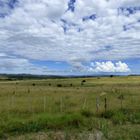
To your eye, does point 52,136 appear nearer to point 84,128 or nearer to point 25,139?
point 25,139

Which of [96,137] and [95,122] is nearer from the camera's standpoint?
[96,137]

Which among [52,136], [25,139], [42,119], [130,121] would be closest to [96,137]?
[52,136]

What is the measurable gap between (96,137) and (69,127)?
2504mm

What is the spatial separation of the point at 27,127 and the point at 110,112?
5962 mm

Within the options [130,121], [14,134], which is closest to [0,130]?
[14,134]

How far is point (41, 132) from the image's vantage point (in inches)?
505

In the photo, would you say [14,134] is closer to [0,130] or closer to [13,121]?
[0,130]

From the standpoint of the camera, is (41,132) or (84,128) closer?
(41,132)

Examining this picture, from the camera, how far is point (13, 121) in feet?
47.0

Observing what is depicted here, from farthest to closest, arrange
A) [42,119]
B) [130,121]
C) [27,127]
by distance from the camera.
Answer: [130,121], [42,119], [27,127]

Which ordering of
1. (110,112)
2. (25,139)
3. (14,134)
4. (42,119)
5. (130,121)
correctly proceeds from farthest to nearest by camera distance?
(110,112) → (130,121) → (42,119) → (14,134) → (25,139)

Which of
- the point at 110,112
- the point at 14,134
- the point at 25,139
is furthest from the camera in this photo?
the point at 110,112

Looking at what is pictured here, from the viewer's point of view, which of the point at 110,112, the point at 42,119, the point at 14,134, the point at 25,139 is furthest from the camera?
the point at 110,112

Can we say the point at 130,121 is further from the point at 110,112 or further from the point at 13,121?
the point at 13,121
